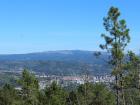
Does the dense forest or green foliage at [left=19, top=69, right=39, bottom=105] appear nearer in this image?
the dense forest

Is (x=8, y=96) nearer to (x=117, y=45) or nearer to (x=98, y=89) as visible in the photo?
(x=98, y=89)

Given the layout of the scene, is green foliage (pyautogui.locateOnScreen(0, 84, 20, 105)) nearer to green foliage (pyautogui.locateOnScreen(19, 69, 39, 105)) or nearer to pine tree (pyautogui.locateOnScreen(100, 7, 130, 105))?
green foliage (pyautogui.locateOnScreen(19, 69, 39, 105))

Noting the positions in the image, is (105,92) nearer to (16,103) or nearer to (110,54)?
(16,103)

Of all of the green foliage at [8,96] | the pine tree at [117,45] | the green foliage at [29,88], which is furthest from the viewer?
the green foliage at [8,96]

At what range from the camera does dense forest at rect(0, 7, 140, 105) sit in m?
42.3

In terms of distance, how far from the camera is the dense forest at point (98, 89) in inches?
1666

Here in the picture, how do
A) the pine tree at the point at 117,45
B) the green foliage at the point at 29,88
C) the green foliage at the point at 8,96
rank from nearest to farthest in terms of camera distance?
the pine tree at the point at 117,45 → the green foliage at the point at 29,88 → the green foliage at the point at 8,96

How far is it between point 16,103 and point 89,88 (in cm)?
1431

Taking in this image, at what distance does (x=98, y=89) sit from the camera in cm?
8506

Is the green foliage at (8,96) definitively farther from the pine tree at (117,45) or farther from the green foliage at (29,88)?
the pine tree at (117,45)

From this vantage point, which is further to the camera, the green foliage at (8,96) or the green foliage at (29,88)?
the green foliage at (8,96)

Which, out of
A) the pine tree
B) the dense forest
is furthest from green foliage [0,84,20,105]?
the pine tree

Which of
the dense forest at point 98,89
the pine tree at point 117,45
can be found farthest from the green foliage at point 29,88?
the pine tree at point 117,45

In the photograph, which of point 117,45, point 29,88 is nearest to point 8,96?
point 29,88
